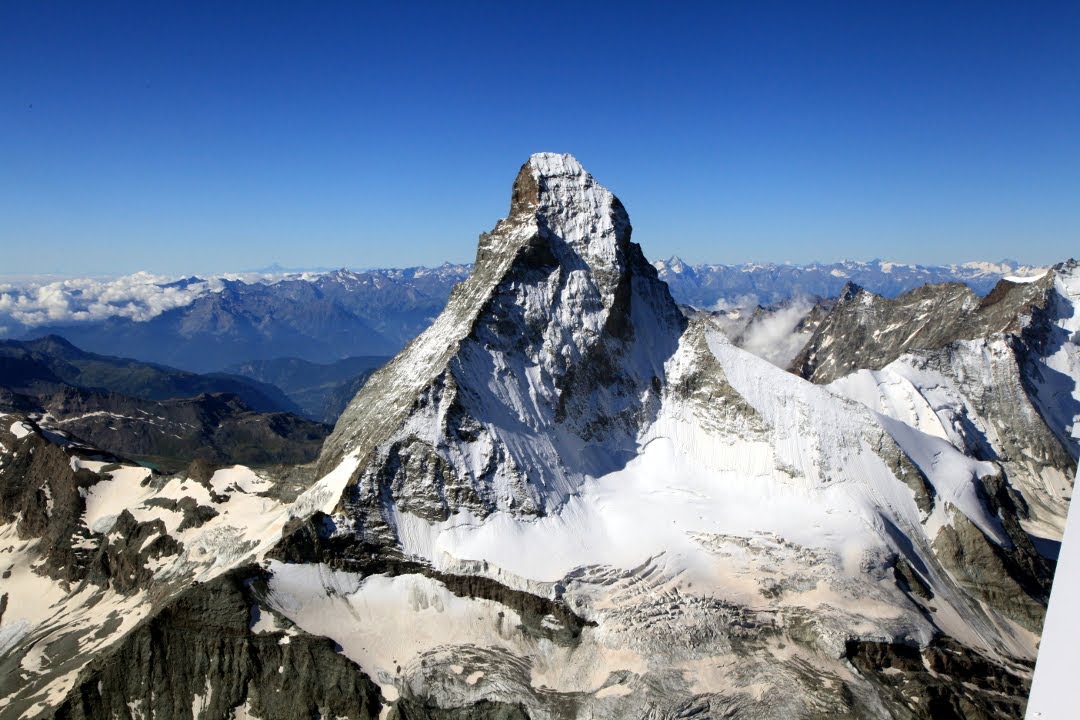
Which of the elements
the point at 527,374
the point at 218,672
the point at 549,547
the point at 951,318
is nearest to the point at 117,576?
the point at 218,672

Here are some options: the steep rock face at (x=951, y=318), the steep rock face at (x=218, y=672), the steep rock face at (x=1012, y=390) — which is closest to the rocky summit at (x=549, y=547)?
the steep rock face at (x=218, y=672)

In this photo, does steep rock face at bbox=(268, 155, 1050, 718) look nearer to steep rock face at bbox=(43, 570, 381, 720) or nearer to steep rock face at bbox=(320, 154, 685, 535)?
steep rock face at bbox=(320, 154, 685, 535)

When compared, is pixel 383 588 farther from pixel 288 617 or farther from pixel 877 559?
pixel 877 559

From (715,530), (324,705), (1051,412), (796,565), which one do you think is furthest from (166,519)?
(1051,412)

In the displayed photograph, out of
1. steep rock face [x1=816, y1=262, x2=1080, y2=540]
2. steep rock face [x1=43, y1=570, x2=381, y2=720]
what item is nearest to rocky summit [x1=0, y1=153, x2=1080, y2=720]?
steep rock face [x1=43, y1=570, x2=381, y2=720]

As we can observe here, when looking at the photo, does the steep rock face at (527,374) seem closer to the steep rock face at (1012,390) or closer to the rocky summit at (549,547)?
the rocky summit at (549,547)

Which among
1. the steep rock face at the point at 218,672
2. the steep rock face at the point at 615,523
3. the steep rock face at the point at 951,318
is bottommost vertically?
the steep rock face at the point at 218,672
